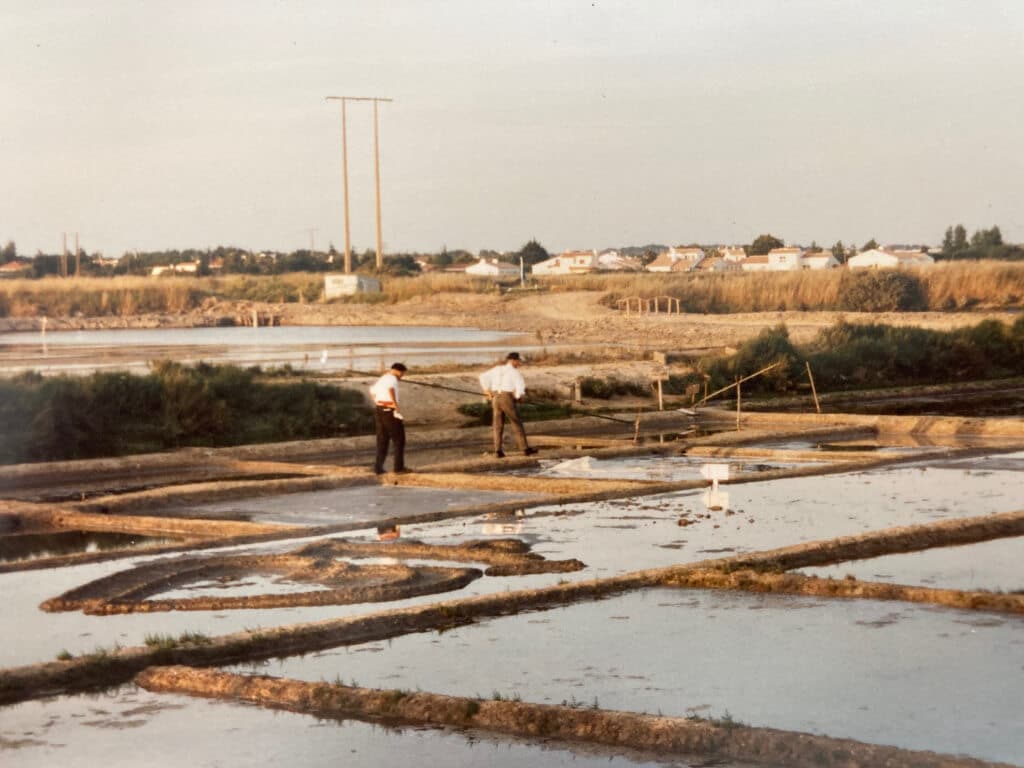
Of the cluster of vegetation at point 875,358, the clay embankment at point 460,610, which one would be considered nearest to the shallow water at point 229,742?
the clay embankment at point 460,610

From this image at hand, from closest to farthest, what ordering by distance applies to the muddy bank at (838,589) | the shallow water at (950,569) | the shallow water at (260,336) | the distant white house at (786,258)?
the muddy bank at (838,589) → the shallow water at (950,569) → the shallow water at (260,336) → the distant white house at (786,258)

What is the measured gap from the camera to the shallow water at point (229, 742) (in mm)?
7660

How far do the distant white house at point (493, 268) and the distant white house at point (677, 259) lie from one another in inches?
505

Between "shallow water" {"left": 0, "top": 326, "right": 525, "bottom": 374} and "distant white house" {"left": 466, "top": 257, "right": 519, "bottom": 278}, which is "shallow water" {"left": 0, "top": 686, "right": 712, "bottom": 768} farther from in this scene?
"distant white house" {"left": 466, "top": 257, "right": 519, "bottom": 278}

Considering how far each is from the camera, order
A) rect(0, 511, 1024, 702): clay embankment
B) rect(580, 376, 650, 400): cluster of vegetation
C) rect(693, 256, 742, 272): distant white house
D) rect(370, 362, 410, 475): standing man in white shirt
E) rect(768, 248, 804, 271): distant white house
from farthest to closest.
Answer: rect(693, 256, 742, 272): distant white house, rect(768, 248, 804, 271): distant white house, rect(580, 376, 650, 400): cluster of vegetation, rect(370, 362, 410, 475): standing man in white shirt, rect(0, 511, 1024, 702): clay embankment

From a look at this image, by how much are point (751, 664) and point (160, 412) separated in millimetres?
19620

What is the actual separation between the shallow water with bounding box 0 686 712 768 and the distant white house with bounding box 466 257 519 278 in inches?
5379

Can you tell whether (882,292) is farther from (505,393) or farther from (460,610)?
(460,610)

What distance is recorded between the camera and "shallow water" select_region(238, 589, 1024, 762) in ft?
26.3

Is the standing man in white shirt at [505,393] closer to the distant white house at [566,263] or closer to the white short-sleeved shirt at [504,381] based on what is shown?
the white short-sleeved shirt at [504,381]

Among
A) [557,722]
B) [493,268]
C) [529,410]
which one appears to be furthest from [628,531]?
[493,268]

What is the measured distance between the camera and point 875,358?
132 feet

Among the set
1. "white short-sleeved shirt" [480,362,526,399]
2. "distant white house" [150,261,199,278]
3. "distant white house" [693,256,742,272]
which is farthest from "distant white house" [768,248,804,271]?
"white short-sleeved shirt" [480,362,526,399]

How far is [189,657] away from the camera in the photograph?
32.1ft
